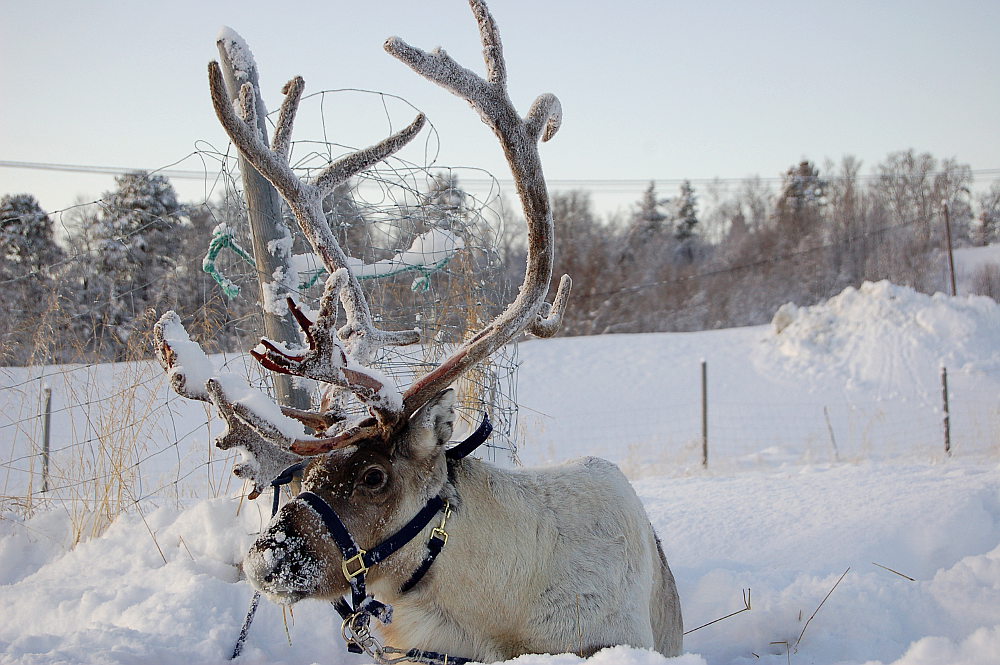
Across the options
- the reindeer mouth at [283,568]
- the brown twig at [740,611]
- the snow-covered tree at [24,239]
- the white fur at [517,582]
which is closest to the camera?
the reindeer mouth at [283,568]

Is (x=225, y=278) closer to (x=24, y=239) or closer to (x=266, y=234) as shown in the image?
(x=266, y=234)

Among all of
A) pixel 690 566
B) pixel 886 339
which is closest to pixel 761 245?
pixel 886 339

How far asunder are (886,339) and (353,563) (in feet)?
61.9

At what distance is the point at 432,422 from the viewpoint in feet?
7.77

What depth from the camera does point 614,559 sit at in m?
2.62

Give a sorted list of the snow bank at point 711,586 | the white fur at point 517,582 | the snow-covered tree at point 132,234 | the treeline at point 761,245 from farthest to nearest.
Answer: the treeline at point 761,245, the snow-covered tree at point 132,234, the snow bank at point 711,586, the white fur at point 517,582

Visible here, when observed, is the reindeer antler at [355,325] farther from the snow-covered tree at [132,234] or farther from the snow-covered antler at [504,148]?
the snow-covered tree at [132,234]

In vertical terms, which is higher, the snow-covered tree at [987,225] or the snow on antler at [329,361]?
the snow-covered tree at [987,225]

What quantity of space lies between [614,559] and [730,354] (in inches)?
707

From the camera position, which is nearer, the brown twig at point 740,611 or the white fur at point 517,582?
the white fur at point 517,582

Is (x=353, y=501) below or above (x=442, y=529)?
above

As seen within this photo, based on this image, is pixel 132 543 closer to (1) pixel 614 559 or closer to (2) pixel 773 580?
(1) pixel 614 559

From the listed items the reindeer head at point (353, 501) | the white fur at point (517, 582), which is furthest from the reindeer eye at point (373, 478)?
the white fur at point (517, 582)

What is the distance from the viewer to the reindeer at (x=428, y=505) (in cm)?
219
